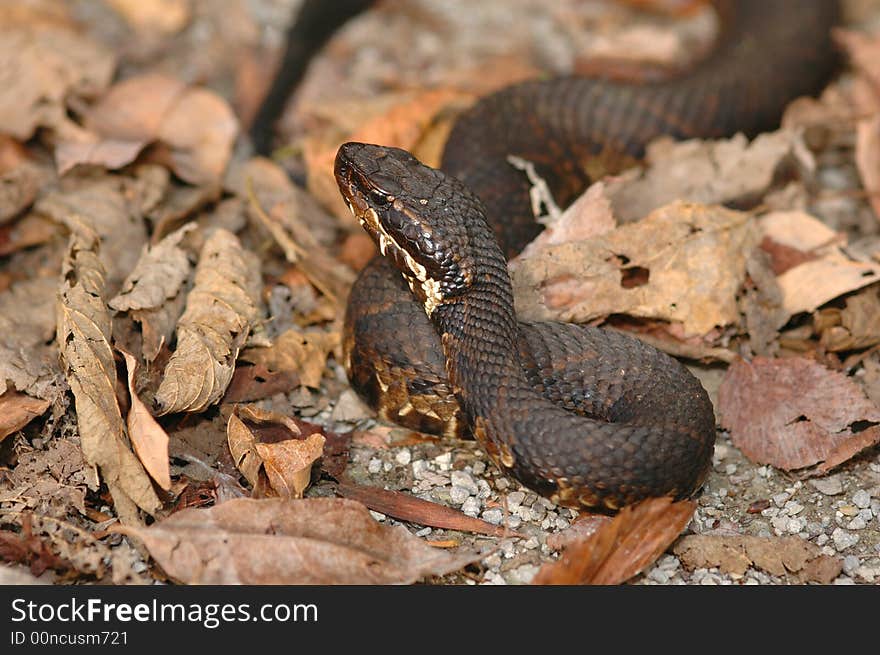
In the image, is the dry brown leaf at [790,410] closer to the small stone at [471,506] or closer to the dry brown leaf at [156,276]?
the small stone at [471,506]

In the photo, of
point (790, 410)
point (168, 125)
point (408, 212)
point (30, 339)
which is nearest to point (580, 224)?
point (408, 212)

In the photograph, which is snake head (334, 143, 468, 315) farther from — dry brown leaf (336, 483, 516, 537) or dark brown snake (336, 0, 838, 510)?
dry brown leaf (336, 483, 516, 537)

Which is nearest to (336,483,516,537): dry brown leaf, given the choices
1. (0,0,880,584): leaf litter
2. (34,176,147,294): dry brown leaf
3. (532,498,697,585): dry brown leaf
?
(0,0,880,584): leaf litter

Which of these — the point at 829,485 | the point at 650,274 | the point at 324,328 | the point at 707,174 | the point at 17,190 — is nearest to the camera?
the point at 829,485

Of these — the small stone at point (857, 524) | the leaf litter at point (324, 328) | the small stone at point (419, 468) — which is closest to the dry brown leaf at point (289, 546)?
the leaf litter at point (324, 328)

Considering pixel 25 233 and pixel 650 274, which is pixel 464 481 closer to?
pixel 650 274
